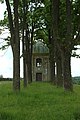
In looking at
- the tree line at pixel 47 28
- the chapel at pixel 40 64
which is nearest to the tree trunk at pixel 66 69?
the tree line at pixel 47 28

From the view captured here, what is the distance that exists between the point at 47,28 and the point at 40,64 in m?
45.0

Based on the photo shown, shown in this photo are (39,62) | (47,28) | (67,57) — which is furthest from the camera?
(39,62)

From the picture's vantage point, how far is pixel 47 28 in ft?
150

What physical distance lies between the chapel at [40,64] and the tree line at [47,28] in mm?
36199

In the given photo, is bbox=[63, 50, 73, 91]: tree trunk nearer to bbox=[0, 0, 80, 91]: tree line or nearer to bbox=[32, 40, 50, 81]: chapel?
bbox=[0, 0, 80, 91]: tree line

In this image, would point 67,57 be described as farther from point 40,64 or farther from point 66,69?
point 40,64

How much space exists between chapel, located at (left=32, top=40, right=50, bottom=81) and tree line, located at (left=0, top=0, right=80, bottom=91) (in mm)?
36199

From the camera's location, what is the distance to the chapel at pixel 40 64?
8712cm

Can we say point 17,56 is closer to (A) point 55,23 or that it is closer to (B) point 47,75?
(A) point 55,23

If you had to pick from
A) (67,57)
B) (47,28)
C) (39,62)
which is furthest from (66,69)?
(39,62)

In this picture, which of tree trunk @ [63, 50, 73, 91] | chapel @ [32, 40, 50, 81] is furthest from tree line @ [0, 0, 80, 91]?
chapel @ [32, 40, 50, 81]

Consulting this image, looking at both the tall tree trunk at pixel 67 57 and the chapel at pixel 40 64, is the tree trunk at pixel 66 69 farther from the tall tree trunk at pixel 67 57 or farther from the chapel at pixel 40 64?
the chapel at pixel 40 64

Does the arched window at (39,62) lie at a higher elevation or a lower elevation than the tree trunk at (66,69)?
higher

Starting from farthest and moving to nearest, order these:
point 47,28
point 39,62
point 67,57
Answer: point 39,62
point 47,28
point 67,57
